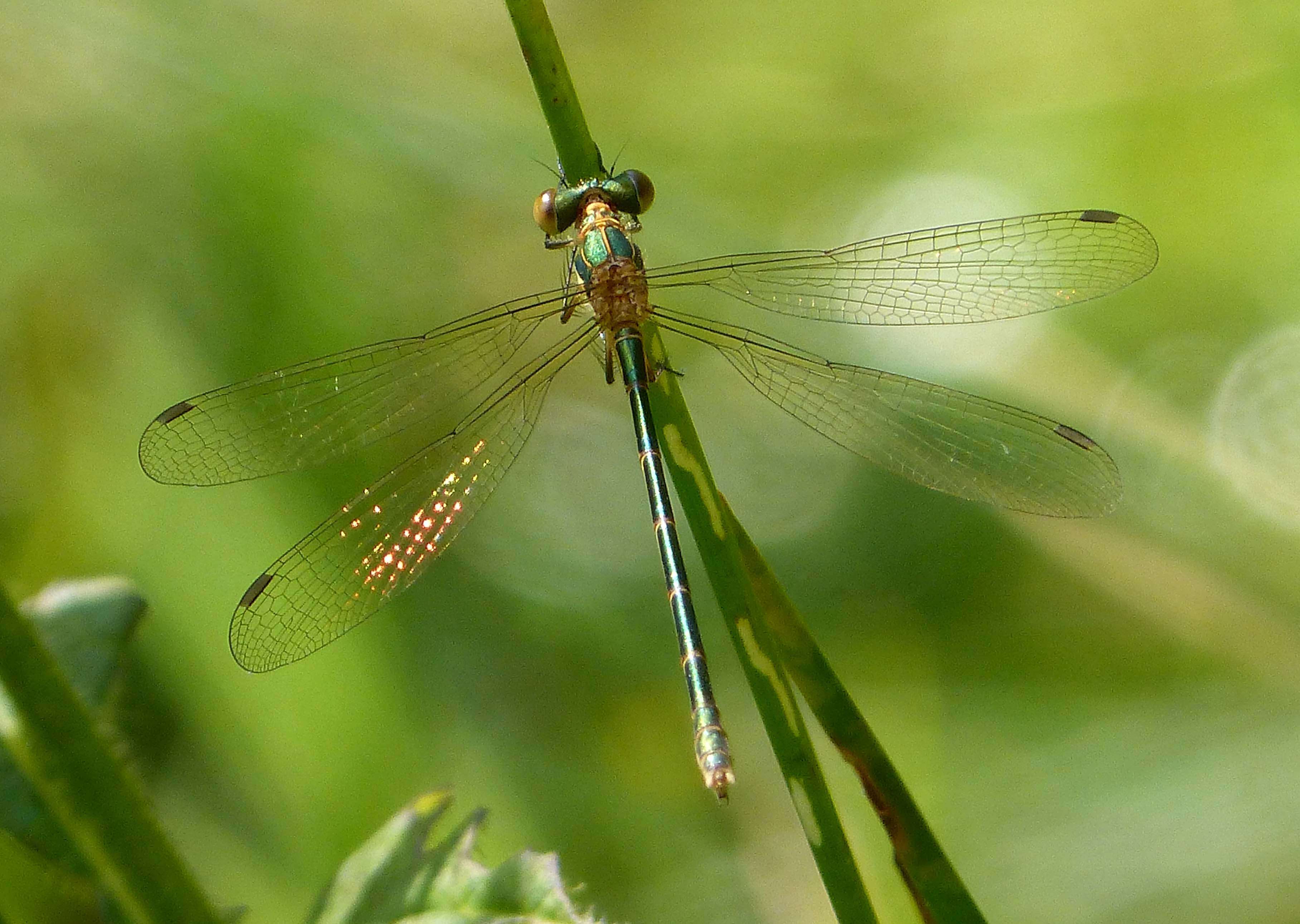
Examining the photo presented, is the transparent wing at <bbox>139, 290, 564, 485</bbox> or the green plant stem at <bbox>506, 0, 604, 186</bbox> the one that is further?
the transparent wing at <bbox>139, 290, 564, 485</bbox>

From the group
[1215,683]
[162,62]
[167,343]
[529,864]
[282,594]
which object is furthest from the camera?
[162,62]

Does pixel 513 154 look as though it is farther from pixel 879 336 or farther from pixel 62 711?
pixel 62 711

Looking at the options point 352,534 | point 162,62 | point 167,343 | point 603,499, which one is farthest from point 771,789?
point 162,62

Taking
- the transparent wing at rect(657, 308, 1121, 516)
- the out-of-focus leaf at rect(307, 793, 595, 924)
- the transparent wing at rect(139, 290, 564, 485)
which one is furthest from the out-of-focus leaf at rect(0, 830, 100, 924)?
the transparent wing at rect(657, 308, 1121, 516)

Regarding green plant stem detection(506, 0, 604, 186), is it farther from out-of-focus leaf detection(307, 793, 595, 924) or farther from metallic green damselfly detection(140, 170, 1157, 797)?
out-of-focus leaf detection(307, 793, 595, 924)

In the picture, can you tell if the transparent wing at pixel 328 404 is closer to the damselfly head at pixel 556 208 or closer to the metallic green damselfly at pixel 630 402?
the metallic green damselfly at pixel 630 402

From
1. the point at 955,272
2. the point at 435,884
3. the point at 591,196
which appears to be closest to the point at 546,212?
the point at 591,196
